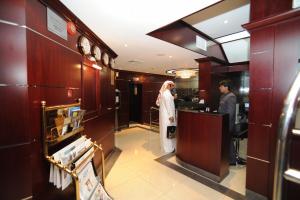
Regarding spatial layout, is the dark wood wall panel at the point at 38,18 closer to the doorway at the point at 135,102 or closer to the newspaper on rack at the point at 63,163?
the newspaper on rack at the point at 63,163

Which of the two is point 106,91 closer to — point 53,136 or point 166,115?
point 166,115

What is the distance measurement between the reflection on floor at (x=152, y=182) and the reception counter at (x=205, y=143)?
0.89 feet

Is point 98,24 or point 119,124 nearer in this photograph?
point 98,24

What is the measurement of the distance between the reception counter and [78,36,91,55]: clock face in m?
2.02

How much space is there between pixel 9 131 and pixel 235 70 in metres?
5.03

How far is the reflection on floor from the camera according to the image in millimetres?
2145

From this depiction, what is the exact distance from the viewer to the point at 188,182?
2.46 m

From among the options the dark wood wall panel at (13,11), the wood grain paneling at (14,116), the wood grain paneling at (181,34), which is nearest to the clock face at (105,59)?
the wood grain paneling at (181,34)

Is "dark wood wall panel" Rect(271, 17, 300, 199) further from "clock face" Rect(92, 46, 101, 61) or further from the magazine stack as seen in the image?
"clock face" Rect(92, 46, 101, 61)

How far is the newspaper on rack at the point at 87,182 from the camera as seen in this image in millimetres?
1559

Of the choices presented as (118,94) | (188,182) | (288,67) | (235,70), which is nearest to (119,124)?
(118,94)

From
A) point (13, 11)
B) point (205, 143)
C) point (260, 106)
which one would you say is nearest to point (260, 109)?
point (260, 106)

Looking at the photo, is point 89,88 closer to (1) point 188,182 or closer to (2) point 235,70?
(1) point 188,182

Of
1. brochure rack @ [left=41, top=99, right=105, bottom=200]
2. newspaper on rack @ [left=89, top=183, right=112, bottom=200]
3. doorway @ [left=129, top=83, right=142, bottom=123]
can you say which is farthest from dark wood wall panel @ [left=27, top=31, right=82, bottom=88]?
doorway @ [left=129, top=83, right=142, bottom=123]
